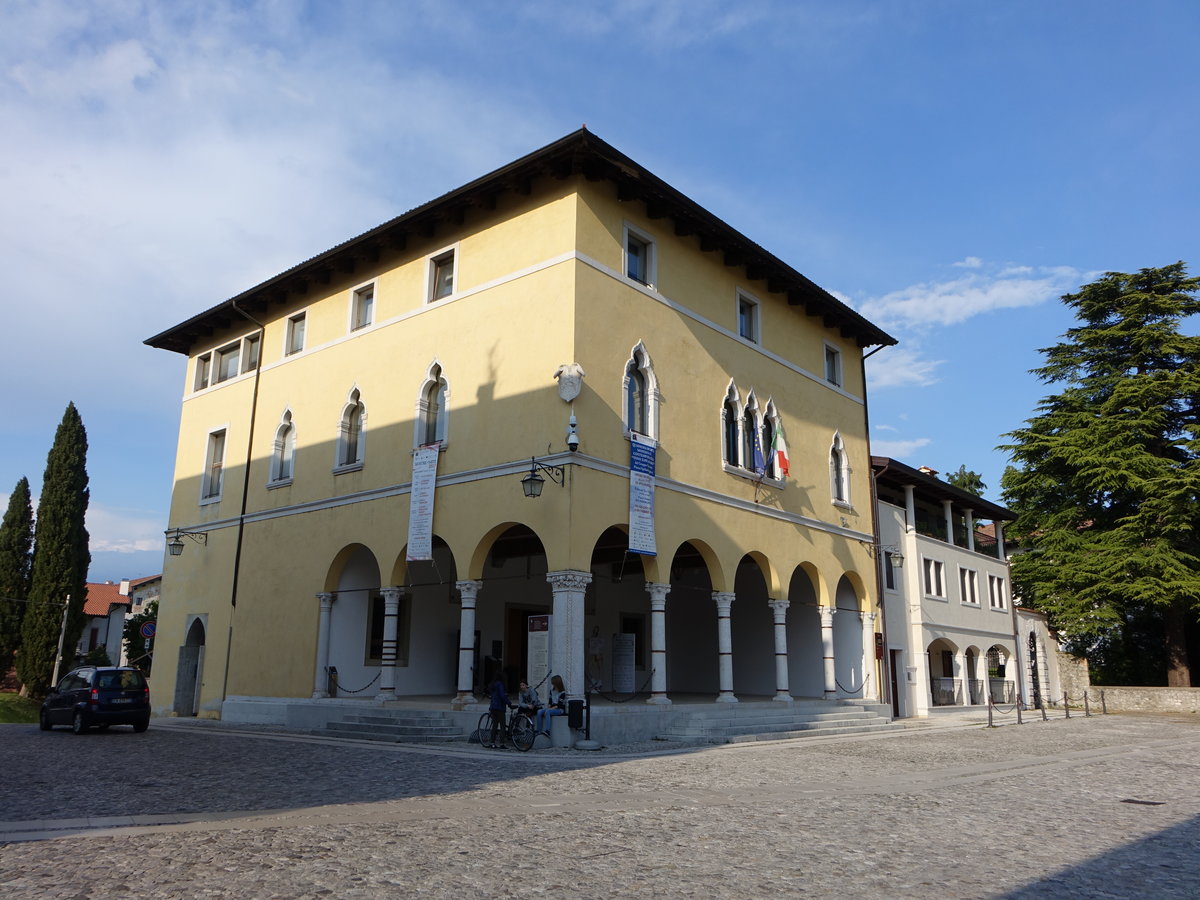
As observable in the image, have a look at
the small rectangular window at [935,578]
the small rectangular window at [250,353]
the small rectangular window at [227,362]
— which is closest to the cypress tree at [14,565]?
the small rectangular window at [227,362]

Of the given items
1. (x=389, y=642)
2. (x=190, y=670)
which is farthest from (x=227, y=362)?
(x=389, y=642)

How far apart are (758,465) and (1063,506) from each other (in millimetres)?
23261

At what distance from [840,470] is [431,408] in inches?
484

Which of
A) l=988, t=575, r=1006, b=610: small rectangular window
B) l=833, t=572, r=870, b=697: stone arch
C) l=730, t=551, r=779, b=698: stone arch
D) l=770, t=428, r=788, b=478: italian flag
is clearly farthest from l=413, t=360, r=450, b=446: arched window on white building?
l=988, t=575, r=1006, b=610: small rectangular window

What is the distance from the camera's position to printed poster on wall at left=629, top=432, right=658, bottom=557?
60.0 feet

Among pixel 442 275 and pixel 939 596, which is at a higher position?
pixel 442 275

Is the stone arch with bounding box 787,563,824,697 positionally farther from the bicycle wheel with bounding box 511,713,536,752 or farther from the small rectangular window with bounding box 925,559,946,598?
the bicycle wheel with bounding box 511,713,536,752

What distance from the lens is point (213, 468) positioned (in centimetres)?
2686

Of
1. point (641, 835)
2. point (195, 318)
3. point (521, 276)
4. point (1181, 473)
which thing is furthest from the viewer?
point (1181, 473)

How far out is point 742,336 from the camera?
2339 centimetres

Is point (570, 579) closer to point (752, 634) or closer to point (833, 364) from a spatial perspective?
point (752, 634)

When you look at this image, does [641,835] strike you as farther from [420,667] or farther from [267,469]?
[267,469]

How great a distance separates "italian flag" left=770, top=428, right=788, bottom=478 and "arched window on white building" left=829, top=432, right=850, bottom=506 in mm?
3317

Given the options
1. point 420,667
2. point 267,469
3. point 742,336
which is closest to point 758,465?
point 742,336
